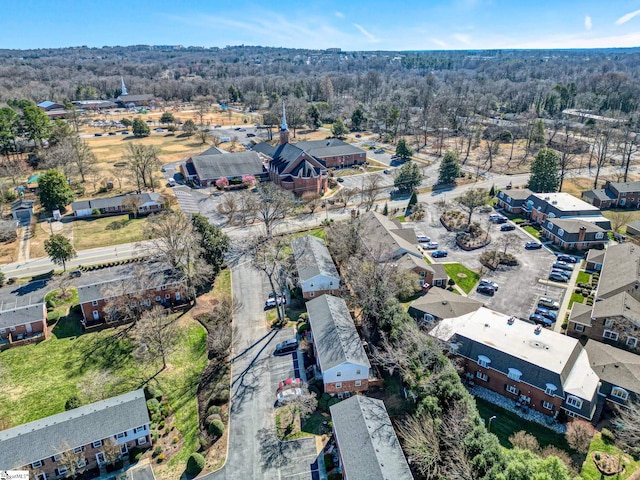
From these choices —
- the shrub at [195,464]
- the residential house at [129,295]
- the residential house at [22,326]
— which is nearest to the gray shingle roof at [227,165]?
the residential house at [129,295]

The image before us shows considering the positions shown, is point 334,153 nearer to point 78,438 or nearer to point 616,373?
point 616,373

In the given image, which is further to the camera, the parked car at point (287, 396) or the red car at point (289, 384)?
the red car at point (289, 384)

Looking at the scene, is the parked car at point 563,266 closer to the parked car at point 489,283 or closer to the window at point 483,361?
the parked car at point 489,283

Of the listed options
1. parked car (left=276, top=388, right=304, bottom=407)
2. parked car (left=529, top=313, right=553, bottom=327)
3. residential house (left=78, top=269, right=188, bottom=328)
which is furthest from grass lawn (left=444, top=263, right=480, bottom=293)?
residential house (left=78, top=269, right=188, bottom=328)

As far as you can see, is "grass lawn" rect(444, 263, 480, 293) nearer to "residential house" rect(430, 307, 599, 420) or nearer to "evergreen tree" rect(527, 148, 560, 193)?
"residential house" rect(430, 307, 599, 420)

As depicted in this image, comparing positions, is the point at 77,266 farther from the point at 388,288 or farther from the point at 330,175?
the point at 330,175

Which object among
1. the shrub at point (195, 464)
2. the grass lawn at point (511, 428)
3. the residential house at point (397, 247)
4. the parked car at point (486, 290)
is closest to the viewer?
the shrub at point (195, 464)

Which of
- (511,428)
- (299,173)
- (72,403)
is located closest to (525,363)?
(511,428)
